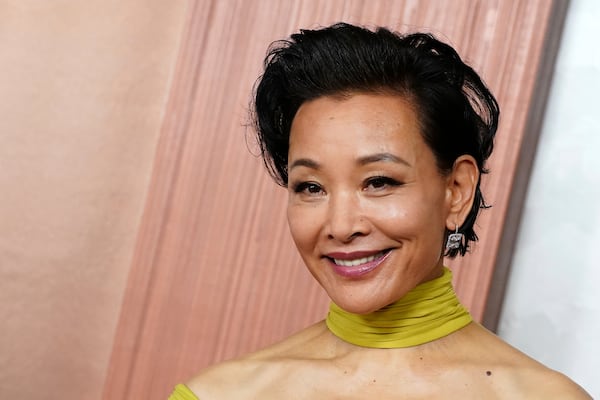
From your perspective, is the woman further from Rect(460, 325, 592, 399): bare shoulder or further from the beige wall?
the beige wall

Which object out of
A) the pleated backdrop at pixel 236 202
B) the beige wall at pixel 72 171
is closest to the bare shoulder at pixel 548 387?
the pleated backdrop at pixel 236 202

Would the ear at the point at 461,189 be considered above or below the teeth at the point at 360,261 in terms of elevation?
above

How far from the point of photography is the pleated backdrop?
278 cm

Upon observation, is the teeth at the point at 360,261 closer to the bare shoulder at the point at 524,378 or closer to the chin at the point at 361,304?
the chin at the point at 361,304

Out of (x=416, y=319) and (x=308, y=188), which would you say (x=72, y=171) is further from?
(x=416, y=319)

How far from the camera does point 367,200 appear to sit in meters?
1.88

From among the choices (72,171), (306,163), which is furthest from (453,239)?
(72,171)

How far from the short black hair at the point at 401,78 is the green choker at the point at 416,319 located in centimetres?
9

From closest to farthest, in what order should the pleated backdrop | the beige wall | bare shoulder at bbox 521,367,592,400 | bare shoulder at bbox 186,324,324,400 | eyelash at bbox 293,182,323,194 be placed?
1. bare shoulder at bbox 521,367,592,400
2. eyelash at bbox 293,182,323,194
3. bare shoulder at bbox 186,324,324,400
4. the pleated backdrop
5. the beige wall

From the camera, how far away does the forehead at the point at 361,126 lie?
1.89 m

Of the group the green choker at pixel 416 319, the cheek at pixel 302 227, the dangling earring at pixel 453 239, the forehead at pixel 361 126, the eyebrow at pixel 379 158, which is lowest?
the green choker at pixel 416 319

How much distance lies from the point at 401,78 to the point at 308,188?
25cm

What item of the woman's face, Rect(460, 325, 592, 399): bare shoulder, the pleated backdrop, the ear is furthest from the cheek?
the pleated backdrop

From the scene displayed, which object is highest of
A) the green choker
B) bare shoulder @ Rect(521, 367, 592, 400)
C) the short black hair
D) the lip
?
the short black hair
